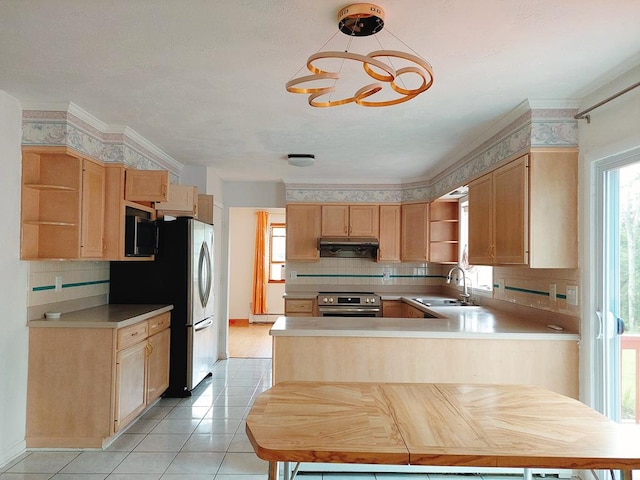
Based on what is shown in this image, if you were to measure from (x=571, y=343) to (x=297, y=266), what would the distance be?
12.0 ft

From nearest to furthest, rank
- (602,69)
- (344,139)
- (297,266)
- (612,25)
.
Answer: (612,25) < (602,69) < (344,139) < (297,266)

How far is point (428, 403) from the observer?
1694 mm

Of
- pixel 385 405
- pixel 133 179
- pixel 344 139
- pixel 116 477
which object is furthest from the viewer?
pixel 344 139

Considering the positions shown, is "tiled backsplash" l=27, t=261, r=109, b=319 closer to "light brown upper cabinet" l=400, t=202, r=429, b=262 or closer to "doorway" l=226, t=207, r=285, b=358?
"light brown upper cabinet" l=400, t=202, r=429, b=262

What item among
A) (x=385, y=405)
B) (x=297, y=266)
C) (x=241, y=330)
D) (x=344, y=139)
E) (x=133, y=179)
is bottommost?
(x=241, y=330)

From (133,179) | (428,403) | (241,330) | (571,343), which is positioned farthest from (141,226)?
(241,330)

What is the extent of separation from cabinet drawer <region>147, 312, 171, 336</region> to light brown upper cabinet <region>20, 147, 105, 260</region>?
0.84 m

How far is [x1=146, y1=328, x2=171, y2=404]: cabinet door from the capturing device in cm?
362

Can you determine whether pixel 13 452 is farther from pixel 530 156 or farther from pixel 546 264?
pixel 530 156

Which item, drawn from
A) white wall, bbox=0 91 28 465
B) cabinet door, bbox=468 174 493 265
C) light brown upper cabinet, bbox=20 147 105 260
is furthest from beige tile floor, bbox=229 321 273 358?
cabinet door, bbox=468 174 493 265

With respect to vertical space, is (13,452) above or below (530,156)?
below

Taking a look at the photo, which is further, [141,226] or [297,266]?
[297,266]

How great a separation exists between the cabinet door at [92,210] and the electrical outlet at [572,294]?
335 centimetres

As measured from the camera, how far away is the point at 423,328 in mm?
2930
